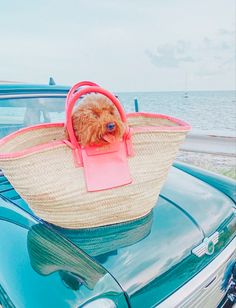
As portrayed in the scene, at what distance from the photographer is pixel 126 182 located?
132 cm

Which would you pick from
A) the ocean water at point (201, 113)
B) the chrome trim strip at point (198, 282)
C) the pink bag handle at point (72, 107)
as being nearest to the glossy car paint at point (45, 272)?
the chrome trim strip at point (198, 282)

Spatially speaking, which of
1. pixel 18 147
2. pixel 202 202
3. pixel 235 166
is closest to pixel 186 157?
pixel 235 166

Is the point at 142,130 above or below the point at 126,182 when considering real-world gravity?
above

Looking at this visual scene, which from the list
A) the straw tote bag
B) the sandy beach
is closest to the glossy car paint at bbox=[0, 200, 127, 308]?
the straw tote bag

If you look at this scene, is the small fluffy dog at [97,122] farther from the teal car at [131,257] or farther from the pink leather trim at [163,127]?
the teal car at [131,257]

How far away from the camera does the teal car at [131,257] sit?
104 cm

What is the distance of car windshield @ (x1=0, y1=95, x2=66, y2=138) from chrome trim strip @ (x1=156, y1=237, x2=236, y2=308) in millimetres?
1380

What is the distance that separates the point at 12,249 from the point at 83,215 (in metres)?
0.31

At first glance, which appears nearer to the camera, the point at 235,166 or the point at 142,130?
the point at 142,130

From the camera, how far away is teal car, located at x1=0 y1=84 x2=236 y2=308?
1040 mm

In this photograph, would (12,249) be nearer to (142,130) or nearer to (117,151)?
(117,151)

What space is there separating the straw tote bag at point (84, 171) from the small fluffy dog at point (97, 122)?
1.2 inches

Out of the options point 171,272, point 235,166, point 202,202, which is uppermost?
point 202,202

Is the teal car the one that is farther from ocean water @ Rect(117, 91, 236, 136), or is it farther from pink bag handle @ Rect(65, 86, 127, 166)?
ocean water @ Rect(117, 91, 236, 136)
